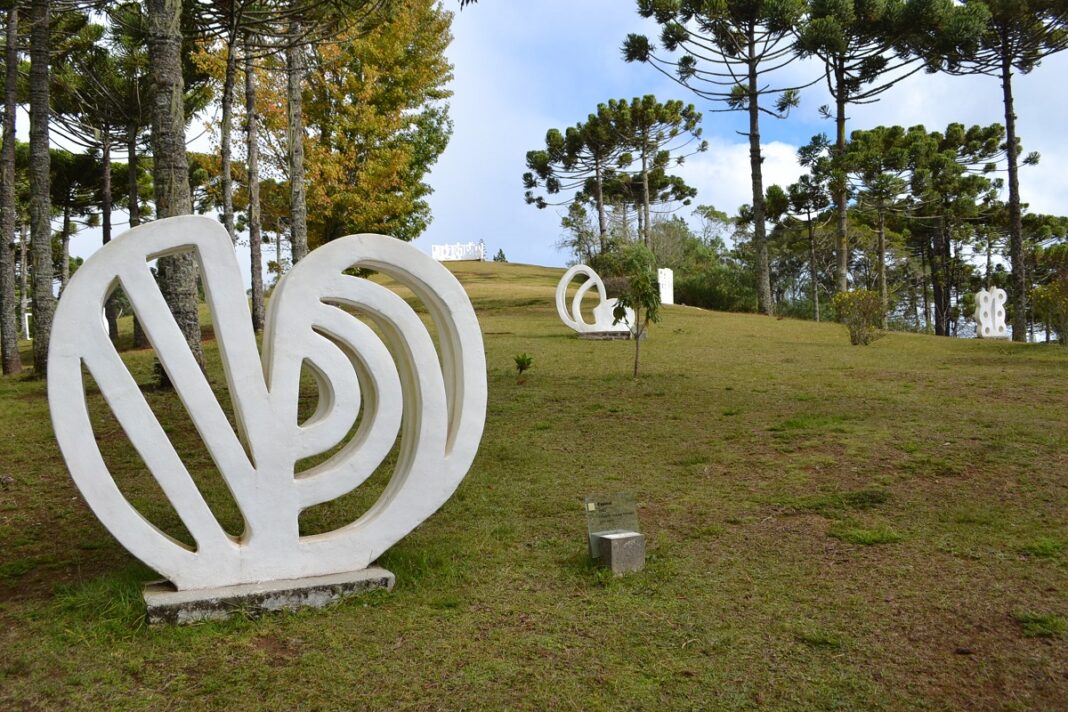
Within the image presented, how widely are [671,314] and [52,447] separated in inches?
767

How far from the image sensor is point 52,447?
8781mm

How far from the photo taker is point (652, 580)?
5.30m

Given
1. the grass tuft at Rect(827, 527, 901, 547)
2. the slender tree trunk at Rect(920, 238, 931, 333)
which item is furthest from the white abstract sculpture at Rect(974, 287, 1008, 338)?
the grass tuft at Rect(827, 527, 901, 547)

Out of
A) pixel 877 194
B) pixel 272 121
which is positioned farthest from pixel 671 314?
pixel 272 121

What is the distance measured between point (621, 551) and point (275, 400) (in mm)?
2272

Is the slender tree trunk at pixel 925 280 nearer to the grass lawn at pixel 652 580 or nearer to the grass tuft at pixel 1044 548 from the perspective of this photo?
the grass lawn at pixel 652 580

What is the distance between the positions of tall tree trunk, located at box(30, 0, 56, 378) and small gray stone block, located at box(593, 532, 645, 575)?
11236mm

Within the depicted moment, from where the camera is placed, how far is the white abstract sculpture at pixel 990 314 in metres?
27.0

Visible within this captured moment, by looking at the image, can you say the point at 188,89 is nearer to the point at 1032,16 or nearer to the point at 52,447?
the point at 52,447

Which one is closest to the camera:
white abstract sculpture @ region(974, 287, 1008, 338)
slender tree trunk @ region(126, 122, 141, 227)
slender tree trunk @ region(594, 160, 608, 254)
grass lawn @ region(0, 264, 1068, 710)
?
grass lawn @ region(0, 264, 1068, 710)

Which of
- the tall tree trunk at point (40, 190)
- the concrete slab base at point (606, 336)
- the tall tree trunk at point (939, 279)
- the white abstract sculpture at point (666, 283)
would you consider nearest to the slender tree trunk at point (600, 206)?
the white abstract sculpture at point (666, 283)

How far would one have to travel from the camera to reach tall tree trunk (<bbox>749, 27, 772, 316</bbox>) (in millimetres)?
29812

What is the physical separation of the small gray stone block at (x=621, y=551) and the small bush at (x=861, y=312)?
14218mm

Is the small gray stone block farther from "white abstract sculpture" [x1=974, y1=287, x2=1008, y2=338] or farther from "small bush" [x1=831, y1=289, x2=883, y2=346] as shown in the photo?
"white abstract sculpture" [x1=974, y1=287, x2=1008, y2=338]
